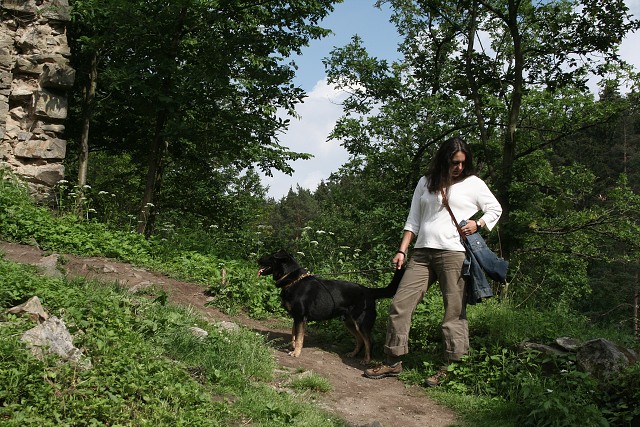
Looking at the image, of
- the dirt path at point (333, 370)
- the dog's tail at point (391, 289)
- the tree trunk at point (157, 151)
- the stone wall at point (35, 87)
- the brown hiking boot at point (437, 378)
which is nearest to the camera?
the dirt path at point (333, 370)

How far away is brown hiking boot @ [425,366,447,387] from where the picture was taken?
529cm

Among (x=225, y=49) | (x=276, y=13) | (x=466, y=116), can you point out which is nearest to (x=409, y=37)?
(x=466, y=116)

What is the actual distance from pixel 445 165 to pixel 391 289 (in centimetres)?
148

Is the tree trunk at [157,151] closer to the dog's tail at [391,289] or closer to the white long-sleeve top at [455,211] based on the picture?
the dog's tail at [391,289]

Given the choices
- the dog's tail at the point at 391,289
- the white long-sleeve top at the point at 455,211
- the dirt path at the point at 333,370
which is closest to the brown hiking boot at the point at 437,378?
the dirt path at the point at 333,370

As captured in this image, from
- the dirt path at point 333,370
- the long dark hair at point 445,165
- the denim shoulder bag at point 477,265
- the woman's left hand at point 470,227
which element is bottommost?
the dirt path at point 333,370

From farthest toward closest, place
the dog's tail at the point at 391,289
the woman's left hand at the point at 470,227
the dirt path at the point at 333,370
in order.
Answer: the dog's tail at the point at 391,289 < the woman's left hand at the point at 470,227 < the dirt path at the point at 333,370

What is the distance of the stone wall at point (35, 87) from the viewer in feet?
34.3

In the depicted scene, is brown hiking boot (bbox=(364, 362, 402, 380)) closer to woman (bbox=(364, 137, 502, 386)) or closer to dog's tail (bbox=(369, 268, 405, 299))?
woman (bbox=(364, 137, 502, 386))

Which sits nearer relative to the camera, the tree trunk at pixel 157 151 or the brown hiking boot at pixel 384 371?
the brown hiking boot at pixel 384 371

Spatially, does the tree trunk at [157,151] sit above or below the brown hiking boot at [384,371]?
above

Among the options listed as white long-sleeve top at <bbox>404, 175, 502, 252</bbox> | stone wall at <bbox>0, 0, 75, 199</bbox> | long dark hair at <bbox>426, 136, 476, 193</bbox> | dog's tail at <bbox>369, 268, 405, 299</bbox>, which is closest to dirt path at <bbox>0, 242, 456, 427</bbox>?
dog's tail at <bbox>369, 268, 405, 299</bbox>

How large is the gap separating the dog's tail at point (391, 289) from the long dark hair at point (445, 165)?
1.01 meters

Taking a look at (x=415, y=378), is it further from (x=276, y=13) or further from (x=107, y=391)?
(x=276, y=13)
